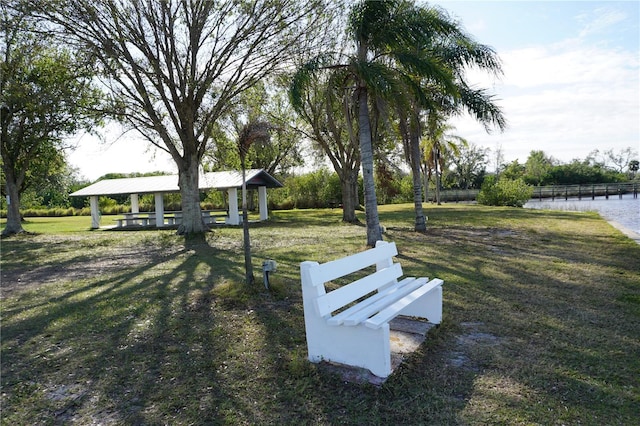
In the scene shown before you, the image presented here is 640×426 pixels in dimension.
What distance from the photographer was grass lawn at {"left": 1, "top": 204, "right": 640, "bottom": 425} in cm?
300

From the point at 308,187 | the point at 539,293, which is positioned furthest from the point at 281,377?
the point at 308,187

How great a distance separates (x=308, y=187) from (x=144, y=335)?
34.3 m

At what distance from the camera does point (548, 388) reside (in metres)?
3.18

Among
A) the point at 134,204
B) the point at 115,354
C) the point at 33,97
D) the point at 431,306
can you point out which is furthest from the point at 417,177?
the point at 134,204

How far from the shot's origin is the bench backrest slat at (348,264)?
11.8 feet

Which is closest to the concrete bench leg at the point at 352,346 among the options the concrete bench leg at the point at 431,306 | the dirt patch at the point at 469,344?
the dirt patch at the point at 469,344

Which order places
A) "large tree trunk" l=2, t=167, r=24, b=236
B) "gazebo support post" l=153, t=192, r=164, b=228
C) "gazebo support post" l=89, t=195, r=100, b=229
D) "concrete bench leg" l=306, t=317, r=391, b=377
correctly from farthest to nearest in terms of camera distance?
"gazebo support post" l=89, t=195, r=100, b=229, "gazebo support post" l=153, t=192, r=164, b=228, "large tree trunk" l=2, t=167, r=24, b=236, "concrete bench leg" l=306, t=317, r=391, b=377

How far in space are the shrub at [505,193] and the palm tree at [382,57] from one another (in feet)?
76.1

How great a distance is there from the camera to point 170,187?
23.5 m

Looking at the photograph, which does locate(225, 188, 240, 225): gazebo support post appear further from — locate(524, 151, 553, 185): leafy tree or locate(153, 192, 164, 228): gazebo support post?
locate(524, 151, 553, 185): leafy tree

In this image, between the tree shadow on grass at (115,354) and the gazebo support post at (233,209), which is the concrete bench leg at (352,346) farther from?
the gazebo support post at (233,209)

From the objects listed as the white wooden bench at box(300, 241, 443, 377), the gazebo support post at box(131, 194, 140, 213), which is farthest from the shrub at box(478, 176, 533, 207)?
the white wooden bench at box(300, 241, 443, 377)

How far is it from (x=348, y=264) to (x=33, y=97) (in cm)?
1598

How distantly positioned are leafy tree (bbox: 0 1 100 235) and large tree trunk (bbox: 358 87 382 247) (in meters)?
9.89
